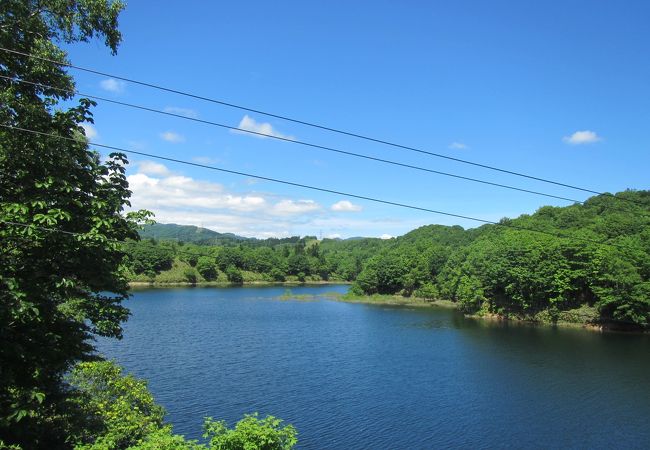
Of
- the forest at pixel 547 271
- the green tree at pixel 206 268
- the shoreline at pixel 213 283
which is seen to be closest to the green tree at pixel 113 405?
the forest at pixel 547 271

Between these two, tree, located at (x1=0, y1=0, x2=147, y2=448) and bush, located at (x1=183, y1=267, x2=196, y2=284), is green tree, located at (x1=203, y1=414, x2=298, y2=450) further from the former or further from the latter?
bush, located at (x1=183, y1=267, x2=196, y2=284)

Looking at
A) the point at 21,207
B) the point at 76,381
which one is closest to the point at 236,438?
the point at 21,207

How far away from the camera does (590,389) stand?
101 feet

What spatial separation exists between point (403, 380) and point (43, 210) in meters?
29.2

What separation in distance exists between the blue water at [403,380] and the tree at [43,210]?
15.0 m

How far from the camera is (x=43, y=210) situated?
840 cm

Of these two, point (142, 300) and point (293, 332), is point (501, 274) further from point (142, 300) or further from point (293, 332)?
point (142, 300)

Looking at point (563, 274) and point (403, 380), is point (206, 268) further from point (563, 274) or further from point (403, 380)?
point (403, 380)

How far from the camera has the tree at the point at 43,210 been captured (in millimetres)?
8203

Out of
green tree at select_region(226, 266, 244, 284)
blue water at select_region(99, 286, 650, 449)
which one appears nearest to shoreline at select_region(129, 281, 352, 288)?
green tree at select_region(226, 266, 244, 284)

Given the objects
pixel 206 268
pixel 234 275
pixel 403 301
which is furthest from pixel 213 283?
pixel 403 301

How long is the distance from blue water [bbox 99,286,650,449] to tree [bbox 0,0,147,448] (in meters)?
15.0

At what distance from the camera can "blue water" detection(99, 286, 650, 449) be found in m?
23.8

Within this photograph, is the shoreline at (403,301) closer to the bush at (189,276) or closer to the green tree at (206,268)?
the bush at (189,276)
